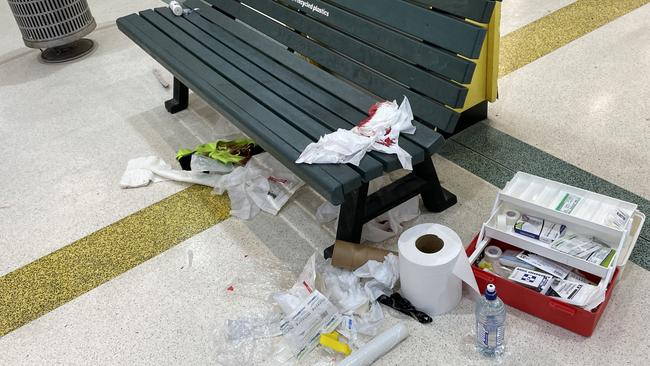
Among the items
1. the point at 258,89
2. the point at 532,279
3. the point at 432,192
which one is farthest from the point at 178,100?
the point at 532,279

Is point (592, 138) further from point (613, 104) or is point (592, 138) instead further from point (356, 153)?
point (356, 153)

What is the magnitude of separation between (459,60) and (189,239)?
1.26m

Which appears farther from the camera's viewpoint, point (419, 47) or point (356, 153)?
point (419, 47)

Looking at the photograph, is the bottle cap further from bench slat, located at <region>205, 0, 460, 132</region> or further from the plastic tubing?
bench slat, located at <region>205, 0, 460, 132</region>

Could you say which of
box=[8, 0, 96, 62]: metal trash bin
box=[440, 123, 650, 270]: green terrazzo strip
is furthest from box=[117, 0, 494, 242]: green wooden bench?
box=[8, 0, 96, 62]: metal trash bin

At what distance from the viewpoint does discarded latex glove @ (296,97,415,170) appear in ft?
5.97

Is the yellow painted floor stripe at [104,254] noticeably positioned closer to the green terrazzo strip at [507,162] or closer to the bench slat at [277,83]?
the bench slat at [277,83]

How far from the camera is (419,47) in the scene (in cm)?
204

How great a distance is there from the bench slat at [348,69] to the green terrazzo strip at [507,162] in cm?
57

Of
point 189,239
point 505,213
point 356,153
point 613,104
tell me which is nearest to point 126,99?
point 189,239

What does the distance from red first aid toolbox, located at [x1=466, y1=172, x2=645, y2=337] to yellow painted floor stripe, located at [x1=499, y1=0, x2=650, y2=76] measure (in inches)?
52.1

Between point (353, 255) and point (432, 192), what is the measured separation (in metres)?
0.44

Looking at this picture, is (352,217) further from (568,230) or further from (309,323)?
(568,230)

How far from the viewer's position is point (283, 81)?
7.68 ft
